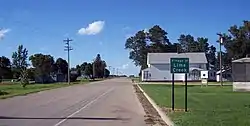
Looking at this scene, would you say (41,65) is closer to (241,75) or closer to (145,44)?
(145,44)

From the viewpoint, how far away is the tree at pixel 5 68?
468ft

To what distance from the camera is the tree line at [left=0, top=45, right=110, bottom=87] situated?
117062mm

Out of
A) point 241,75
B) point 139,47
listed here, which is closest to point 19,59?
point 139,47

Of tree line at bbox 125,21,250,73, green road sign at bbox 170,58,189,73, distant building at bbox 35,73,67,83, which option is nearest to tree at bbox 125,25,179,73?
tree line at bbox 125,21,250,73

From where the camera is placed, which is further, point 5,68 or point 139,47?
point 5,68

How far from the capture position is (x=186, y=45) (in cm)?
17175

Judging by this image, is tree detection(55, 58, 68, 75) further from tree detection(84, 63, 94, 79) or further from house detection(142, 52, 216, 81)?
house detection(142, 52, 216, 81)

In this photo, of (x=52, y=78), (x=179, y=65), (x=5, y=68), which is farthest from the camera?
(x=5, y=68)

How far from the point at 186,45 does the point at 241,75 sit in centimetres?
12446

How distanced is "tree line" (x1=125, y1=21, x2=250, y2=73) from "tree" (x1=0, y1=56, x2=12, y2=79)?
136ft

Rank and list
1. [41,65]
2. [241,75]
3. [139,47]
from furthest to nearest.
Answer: [139,47] < [41,65] < [241,75]

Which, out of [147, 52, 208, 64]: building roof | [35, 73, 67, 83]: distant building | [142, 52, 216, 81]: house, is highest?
[147, 52, 208, 64]: building roof

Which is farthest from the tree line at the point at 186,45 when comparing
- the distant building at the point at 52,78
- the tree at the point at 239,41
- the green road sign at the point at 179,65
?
the green road sign at the point at 179,65

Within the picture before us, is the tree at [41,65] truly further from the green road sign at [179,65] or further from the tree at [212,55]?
the green road sign at [179,65]
